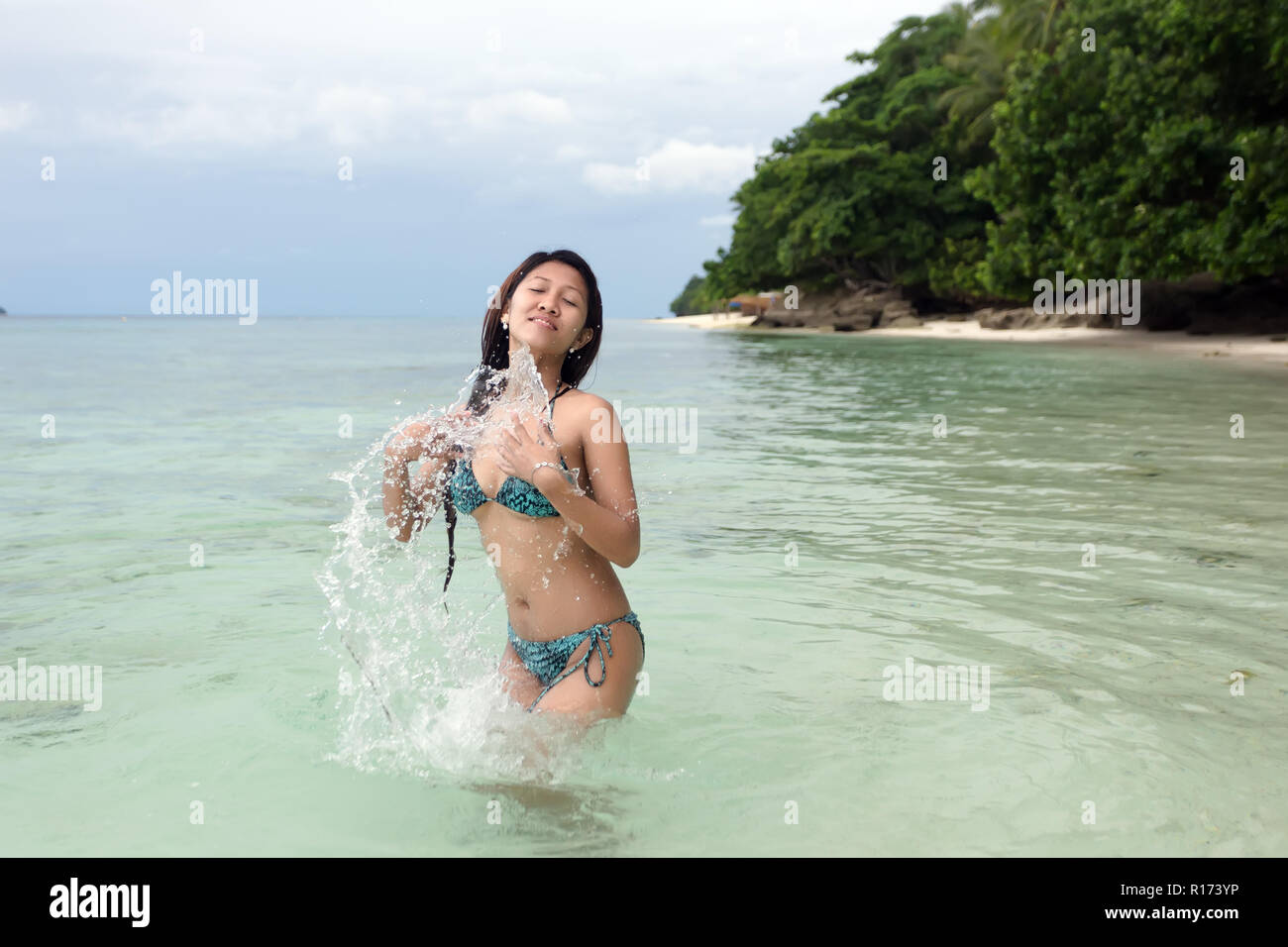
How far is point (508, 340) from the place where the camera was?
12.8 ft

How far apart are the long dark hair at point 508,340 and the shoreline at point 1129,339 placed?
75.4ft

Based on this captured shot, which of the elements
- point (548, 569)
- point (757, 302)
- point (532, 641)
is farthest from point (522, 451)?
point (757, 302)

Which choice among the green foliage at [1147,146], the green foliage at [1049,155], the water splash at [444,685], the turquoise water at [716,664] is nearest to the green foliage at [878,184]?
the green foliage at [1049,155]

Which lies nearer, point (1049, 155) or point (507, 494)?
point (507, 494)

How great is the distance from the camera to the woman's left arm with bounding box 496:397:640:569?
3258 mm

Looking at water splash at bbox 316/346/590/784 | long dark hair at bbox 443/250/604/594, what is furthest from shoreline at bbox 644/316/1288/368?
long dark hair at bbox 443/250/604/594

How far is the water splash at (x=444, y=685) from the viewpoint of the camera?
148 inches

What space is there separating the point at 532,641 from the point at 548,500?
25.3 inches

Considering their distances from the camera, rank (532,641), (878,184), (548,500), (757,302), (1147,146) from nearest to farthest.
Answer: (548,500) < (532,641) < (1147,146) < (878,184) < (757,302)

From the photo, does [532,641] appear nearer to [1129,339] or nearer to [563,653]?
[563,653]

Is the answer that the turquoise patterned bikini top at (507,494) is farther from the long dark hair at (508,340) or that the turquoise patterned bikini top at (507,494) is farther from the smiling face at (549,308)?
the smiling face at (549,308)

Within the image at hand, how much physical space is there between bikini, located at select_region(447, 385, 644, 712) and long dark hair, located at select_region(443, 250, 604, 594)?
9 cm

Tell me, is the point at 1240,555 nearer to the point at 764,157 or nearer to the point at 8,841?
the point at 8,841
